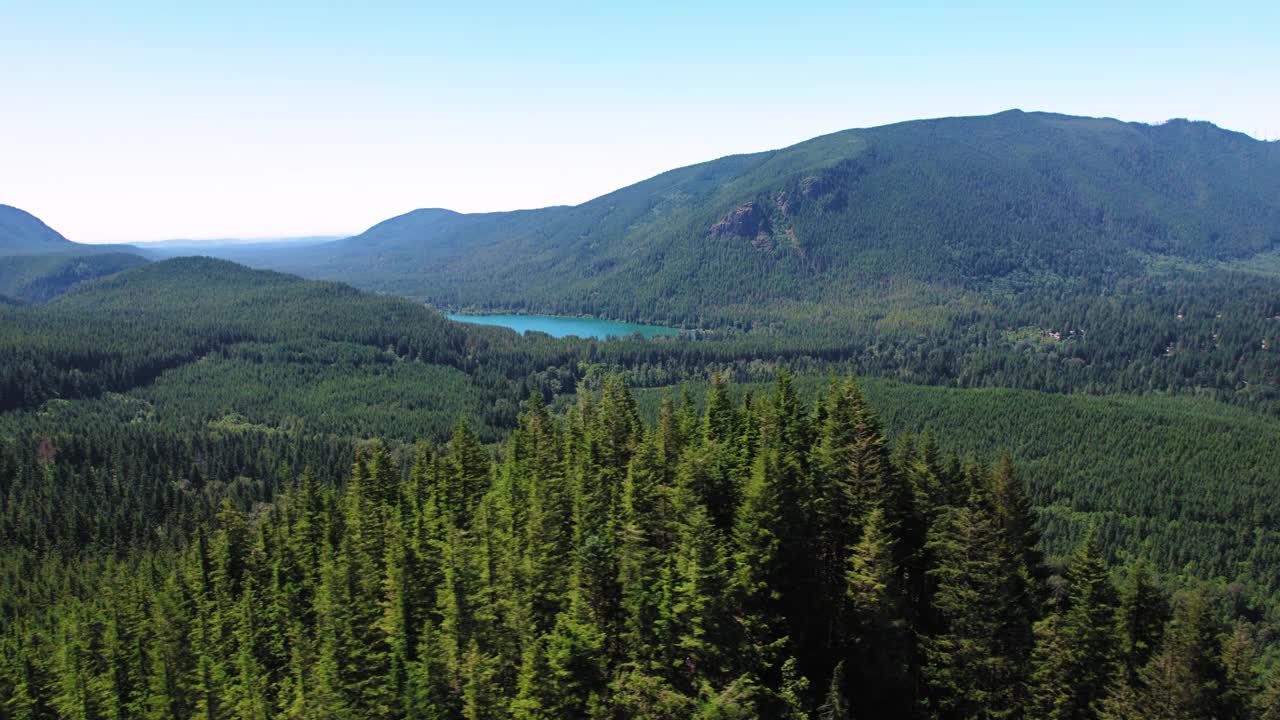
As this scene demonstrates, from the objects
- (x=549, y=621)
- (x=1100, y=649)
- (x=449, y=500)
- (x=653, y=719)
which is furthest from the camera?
(x=449, y=500)

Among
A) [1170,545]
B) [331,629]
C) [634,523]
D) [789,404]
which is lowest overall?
[1170,545]

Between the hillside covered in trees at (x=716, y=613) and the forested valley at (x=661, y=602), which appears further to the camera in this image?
the forested valley at (x=661, y=602)

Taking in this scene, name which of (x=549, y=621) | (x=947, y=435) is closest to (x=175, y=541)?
(x=549, y=621)

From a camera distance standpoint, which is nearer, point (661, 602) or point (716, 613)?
point (716, 613)

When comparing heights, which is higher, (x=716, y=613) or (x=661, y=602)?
(x=716, y=613)

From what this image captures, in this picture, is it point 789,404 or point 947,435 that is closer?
point 789,404

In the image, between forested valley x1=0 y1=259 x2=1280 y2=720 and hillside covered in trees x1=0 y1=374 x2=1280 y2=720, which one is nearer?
hillside covered in trees x1=0 y1=374 x2=1280 y2=720

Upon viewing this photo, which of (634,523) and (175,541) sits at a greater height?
(634,523)

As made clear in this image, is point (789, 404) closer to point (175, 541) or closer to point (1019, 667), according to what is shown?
point (1019, 667)

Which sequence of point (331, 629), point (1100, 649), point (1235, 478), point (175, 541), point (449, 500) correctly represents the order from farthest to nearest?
point (1235, 478) < point (175, 541) < point (449, 500) < point (331, 629) < point (1100, 649)
